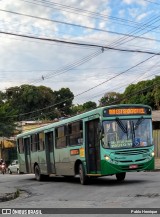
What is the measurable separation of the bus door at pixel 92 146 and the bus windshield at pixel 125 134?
0.50 metres

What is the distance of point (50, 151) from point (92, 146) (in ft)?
16.3

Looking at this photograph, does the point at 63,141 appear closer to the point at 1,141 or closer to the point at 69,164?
the point at 69,164

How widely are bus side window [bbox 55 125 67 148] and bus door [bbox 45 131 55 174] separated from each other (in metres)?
0.82

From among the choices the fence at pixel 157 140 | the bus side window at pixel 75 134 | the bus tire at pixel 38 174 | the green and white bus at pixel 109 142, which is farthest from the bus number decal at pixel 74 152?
the fence at pixel 157 140

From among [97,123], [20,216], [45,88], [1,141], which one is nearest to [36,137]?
[97,123]

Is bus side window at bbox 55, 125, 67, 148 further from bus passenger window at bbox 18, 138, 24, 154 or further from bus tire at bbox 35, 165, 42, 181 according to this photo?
bus passenger window at bbox 18, 138, 24, 154

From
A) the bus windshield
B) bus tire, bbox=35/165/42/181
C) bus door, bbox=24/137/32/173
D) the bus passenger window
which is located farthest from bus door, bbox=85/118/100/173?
the bus passenger window

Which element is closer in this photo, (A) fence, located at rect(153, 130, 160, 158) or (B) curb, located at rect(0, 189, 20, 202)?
(B) curb, located at rect(0, 189, 20, 202)

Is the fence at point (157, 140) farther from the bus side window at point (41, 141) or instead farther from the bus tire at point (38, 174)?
the bus side window at point (41, 141)

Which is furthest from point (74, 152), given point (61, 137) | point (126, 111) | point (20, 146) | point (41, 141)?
point (20, 146)

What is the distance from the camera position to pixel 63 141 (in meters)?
19.3

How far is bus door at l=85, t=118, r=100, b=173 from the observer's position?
639 inches

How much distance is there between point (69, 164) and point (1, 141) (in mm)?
40444

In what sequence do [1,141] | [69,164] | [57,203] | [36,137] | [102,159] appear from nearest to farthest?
[57,203] → [102,159] → [69,164] → [36,137] → [1,141]
